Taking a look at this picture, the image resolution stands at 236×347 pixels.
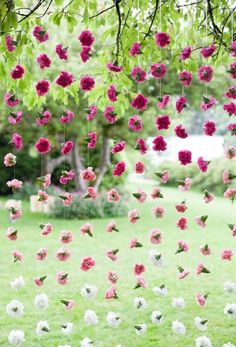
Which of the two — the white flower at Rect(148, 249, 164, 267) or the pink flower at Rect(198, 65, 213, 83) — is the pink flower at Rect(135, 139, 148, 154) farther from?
Answer: the white flower at Rect(148, 249, 164, 267)

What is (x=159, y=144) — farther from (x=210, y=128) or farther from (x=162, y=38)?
(x=162, y=38)

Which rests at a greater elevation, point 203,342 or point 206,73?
point 206,73

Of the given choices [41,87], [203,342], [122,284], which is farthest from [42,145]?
[122,284]

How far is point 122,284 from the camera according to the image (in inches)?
238

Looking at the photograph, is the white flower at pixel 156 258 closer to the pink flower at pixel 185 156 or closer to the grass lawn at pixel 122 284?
the pink flower at pixel 185 156

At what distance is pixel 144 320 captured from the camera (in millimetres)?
4789

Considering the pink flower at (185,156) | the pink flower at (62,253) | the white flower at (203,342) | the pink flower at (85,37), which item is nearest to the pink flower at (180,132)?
the pink flower at (185,156)

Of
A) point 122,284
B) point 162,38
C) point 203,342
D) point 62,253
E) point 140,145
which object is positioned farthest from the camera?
point 122,284

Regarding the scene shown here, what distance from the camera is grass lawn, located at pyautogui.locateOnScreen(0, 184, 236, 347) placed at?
4.44 m

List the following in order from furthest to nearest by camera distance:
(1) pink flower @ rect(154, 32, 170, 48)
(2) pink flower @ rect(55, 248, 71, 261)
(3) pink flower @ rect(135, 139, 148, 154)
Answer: (2) pink flower @ rect(55, 248, 71, 261), (3) pink flower @ rect(135, 139, 148, 154), (1) pink flower @ rect(154, 32, 170, 48)

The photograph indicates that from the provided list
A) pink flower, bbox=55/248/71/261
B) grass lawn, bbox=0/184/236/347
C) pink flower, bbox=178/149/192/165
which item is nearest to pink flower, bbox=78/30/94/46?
pink flower, bbox=178/149/192/165

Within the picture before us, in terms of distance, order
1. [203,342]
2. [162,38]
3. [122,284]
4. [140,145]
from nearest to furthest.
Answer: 1. [162,38]
2. [140,145]
3. [203,342]
4. [122,284]

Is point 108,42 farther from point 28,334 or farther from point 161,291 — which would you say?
point 161,291

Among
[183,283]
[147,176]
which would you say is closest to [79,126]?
[183,283]
